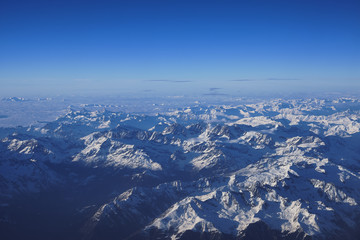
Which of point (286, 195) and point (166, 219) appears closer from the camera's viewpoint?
point (166, 219)

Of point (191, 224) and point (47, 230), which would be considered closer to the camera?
point (191, 224)

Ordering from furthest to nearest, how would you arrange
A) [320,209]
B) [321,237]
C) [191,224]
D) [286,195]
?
1. [286,195]
2. [320,209]
3. [191,224]
4. [321,237]

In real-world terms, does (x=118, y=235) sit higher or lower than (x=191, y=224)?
lower

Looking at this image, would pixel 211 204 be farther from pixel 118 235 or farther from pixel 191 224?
pixel 118 235

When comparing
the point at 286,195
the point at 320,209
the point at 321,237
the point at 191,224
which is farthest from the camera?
the point at 286,195

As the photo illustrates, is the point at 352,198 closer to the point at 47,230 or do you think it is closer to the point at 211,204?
the point at 211,204

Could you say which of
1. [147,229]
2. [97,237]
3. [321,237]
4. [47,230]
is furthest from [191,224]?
[47,230]

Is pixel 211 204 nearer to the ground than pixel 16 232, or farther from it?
farther from it

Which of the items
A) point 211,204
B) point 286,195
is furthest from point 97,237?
point 286,195

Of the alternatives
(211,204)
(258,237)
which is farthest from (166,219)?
(258,237)
